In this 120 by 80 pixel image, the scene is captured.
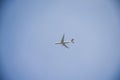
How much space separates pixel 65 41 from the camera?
534 inches

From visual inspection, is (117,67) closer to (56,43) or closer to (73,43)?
(73,43)

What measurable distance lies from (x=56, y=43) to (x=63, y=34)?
786 millimetres

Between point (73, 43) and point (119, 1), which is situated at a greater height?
point (119, 1)

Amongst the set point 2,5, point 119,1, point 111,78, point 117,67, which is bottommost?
point 111,78

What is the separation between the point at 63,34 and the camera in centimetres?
1291

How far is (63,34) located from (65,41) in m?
0.82

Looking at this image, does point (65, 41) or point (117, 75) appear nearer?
point (117, 75)

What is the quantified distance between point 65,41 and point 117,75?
410cm

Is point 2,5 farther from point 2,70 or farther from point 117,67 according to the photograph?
point 117,67

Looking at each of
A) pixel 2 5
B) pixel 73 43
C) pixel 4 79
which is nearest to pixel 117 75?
pixel 73 43

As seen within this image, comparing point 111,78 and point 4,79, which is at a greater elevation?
point 111,78

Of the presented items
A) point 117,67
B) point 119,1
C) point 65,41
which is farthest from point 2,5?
point 117,67

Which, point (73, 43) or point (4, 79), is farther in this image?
point (73, 43)

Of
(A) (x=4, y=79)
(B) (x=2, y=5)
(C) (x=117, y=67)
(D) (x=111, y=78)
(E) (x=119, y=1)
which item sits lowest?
(A) (x=4, y=79)
